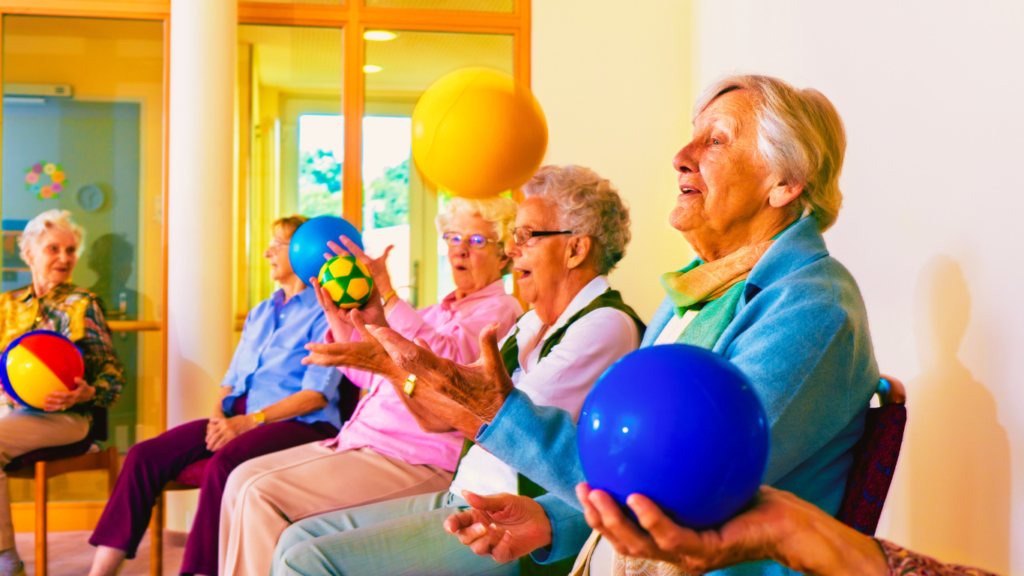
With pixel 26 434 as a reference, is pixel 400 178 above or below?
above

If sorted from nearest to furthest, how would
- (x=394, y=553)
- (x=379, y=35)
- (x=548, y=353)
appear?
(x=394, y=553) → (x=548, y=353) → (x=379, y=35)

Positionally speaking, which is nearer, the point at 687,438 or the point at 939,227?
the point at 687,438

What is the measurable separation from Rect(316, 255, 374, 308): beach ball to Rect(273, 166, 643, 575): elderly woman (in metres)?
0.42

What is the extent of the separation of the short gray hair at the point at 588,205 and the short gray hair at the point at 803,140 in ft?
2.38

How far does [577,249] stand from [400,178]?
2.32m

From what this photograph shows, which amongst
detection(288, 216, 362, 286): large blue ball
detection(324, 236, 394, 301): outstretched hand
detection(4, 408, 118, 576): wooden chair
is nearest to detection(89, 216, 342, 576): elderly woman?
detection(4, 408, 118, 576): wooden chair

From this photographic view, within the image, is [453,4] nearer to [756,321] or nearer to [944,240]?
[944,240]

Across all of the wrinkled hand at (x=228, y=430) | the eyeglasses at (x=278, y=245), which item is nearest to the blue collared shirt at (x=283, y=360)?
the wrinkled hand at (x=228, y=430)

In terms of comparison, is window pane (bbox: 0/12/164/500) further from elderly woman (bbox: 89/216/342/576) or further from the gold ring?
the gold ring

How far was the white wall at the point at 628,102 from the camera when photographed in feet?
13.7

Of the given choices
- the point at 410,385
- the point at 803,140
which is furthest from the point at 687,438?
the point at 803,140

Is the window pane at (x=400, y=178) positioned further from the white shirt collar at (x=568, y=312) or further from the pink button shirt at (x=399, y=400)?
the white shirt collar at (x=568, y=312)

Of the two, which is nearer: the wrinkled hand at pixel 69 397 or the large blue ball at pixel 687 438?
the large blue ball at pixel 687 438

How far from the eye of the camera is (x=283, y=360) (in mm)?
3145
